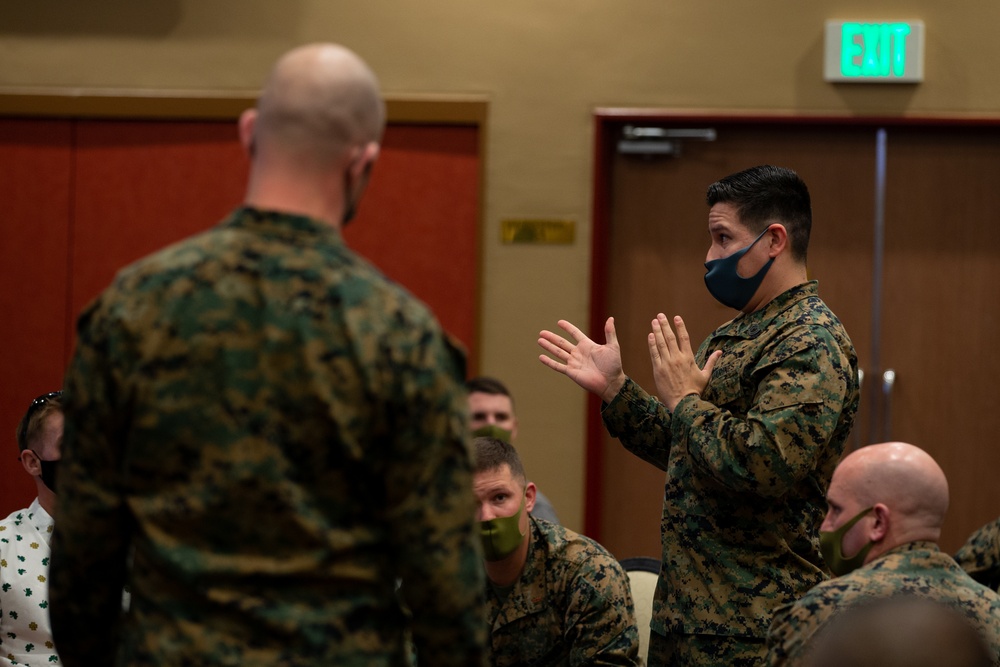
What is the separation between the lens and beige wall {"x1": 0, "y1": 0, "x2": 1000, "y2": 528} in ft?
16.6

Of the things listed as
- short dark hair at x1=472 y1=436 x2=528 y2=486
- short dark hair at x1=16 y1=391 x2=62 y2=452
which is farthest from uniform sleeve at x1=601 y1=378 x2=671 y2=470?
short dark hair at x1=16 y1=391 x2=62 y2=452

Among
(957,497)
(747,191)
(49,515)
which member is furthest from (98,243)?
(957,497)

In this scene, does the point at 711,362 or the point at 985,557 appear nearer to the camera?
the point at 711,362

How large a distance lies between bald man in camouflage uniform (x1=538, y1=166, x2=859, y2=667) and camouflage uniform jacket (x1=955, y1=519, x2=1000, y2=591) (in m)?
1.15

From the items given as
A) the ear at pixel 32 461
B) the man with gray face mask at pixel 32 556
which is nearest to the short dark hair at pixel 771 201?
the man with gray face mask at pixel 32 556

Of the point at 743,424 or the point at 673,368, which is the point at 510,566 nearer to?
the point at 673,368

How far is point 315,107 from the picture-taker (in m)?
1.51

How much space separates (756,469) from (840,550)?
24 cm

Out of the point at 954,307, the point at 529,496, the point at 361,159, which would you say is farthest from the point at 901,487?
the point at 954,307

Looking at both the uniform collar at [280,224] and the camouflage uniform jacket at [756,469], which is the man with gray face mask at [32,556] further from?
the uniform collar at [280,224]

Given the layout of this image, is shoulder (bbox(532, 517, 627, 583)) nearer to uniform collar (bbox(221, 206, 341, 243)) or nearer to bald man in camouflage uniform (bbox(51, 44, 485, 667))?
bald man in camouflage uniform (bbox(51, 44, 485, 667))

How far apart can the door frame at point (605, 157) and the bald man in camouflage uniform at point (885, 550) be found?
2.77m

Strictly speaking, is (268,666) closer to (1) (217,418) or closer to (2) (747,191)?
(1) (217,418)

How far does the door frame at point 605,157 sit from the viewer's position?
502cm
